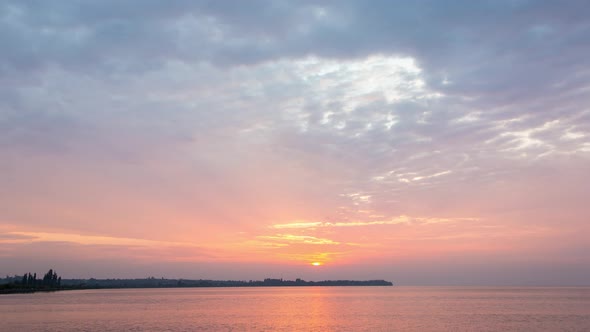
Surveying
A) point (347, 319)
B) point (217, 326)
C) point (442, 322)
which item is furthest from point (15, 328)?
point (442, 322)

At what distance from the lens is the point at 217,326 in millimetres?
75312

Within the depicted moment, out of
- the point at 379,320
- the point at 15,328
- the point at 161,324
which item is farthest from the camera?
the point at 379,320

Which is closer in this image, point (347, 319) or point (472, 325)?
point (472, 325)

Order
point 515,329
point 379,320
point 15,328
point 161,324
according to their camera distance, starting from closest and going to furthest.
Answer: point 15,328, point 515,329, point 161,324, point 379,320

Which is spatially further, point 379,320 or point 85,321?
point 379,320

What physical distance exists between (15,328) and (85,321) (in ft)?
43.5

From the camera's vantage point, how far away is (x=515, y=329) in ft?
239

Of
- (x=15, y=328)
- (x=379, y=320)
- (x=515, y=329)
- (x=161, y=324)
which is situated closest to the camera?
(x=15, y=328)

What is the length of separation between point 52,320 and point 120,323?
12.6 m

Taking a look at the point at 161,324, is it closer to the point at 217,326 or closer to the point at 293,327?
the point at 217,326

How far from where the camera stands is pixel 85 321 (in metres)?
79.9

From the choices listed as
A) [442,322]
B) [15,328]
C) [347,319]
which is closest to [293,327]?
[347,319]

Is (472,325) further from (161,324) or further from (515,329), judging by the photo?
(161,324)

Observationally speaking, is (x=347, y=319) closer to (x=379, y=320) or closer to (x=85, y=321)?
(x=379, y=320)
